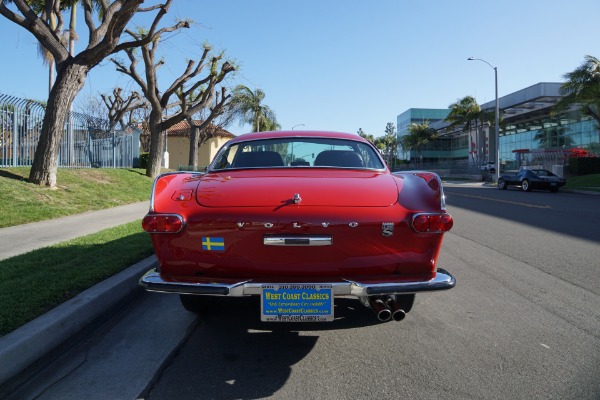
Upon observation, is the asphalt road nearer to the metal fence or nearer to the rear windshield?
the rear windshield

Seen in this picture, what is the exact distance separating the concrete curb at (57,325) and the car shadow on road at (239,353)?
93 centimetres

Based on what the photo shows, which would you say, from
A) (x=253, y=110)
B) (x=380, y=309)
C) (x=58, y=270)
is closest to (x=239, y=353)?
(x=380, y=309)

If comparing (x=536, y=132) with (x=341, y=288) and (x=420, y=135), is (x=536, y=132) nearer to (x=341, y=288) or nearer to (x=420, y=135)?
(x=420, y=135)

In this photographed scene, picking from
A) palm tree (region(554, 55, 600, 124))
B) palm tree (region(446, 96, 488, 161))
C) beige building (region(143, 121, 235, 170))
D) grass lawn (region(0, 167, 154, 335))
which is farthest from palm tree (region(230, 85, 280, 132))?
grass lawn (region(0, 167, 154, 335))

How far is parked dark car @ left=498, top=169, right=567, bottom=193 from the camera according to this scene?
2528 cm

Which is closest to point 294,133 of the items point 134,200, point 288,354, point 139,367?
point 288,354

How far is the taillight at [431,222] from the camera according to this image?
3166 millimetres

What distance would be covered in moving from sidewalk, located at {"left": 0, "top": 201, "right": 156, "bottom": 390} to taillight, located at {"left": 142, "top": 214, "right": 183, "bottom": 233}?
113cm

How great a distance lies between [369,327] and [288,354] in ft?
2.93

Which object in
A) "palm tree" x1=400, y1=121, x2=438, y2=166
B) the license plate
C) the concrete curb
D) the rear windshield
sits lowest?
the concrete curb

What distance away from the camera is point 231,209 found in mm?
3213

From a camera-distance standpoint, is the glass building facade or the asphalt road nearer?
the asphalt road

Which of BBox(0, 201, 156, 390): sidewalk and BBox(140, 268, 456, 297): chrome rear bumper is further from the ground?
BBox(140, 268, 456, 297): chrome rear bumper

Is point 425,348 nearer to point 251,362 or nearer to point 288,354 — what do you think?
point 288,354
